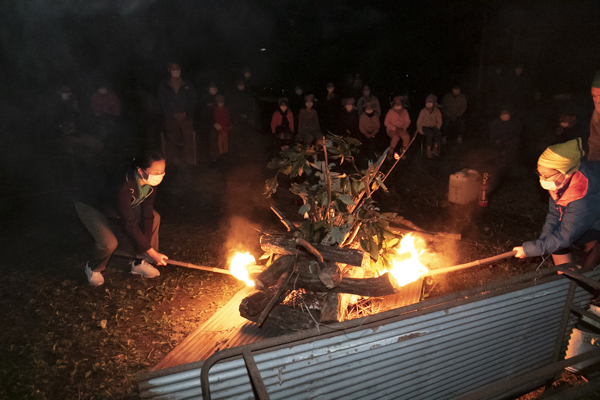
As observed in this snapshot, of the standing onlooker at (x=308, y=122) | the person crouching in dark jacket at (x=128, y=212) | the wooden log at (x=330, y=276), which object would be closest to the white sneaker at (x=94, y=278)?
the person crouching in dark jacket at (x=128, y=212)

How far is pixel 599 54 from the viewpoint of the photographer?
12.2 meters

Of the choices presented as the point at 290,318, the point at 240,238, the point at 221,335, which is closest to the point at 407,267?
the point at 290,318

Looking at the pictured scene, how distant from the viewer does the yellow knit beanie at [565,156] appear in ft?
13.5

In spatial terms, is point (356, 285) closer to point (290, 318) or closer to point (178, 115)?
point (290, 318)

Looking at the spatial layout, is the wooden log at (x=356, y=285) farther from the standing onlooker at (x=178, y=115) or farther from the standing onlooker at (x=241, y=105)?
the standing onlooker at (x=241, y=105)

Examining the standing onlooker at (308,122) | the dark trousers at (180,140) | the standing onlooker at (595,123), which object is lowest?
the standing onlooker at (595,123)

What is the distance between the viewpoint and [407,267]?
504 centimetres

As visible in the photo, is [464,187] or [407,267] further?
[464,187]

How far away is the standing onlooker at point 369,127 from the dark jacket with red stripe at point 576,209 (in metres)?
6.83

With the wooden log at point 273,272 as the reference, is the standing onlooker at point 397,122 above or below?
above

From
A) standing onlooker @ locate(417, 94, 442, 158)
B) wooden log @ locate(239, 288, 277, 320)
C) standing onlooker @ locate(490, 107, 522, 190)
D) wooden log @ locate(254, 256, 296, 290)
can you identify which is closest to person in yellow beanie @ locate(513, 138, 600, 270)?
wooden log @ locate(254, 256, 296, 290)

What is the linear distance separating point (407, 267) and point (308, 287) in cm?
146

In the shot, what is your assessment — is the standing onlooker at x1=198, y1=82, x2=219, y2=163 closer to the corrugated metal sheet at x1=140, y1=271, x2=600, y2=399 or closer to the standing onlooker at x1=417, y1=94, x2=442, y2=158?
the standing onlooker at x1=417, y1=94, x2=442, y2=158

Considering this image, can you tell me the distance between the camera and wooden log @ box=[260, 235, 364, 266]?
4.31 meters
